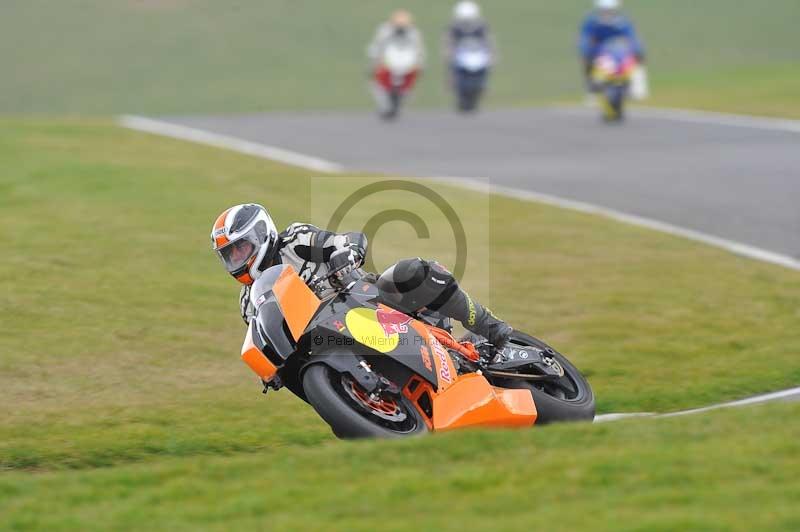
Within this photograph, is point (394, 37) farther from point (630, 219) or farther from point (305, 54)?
point (630, 219)

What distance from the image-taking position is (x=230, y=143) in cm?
2044

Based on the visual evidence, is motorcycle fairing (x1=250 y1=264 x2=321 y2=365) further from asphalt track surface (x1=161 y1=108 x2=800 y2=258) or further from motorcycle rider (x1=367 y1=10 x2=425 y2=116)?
motorcycle rider (x1=367 y1=10 x2=425 y2=116)

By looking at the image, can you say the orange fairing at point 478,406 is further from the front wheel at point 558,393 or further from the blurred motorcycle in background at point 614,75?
the blurred motorcycle in background at point 614,75

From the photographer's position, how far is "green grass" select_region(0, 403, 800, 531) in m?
5.37

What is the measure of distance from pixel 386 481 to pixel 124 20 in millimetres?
32415

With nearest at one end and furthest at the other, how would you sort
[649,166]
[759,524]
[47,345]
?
1. [759,524]
2. [47,345]
3. [649,166]

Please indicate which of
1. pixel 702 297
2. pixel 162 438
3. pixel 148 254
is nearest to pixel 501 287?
pixel 702 297

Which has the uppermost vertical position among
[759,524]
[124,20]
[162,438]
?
[124,20]

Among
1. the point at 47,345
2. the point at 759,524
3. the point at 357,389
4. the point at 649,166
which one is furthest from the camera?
the point at 649,166

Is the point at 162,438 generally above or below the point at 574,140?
below

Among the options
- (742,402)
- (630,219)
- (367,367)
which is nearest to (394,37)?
(630,219)

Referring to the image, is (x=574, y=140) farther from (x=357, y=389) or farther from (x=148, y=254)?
(x=357, y=389)

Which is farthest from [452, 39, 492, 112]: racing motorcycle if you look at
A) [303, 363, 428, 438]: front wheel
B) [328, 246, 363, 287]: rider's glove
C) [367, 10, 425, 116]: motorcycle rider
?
[303, 363, 428, 438]: front wheel

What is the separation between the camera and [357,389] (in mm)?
6883
